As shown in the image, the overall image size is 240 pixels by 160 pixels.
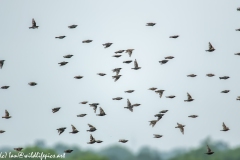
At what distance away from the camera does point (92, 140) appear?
75.2m

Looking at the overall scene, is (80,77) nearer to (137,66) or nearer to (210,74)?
(137,66)

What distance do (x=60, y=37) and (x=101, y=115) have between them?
24.7 feet

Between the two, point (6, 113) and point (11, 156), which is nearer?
point (6, 113)

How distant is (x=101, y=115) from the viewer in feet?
246

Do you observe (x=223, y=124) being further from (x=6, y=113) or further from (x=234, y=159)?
(x=234, y=159)

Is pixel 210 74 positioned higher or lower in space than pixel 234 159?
higher

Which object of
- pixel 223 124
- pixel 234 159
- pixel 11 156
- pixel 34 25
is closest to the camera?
pixel 34 25

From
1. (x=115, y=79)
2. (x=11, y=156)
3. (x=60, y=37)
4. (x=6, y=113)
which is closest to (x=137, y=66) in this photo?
(x=115, y=79)

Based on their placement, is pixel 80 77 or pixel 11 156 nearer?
pixel 80 77

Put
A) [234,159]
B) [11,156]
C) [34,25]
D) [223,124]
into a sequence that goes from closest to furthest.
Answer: [34,25] → [223,124] → [11,156] → [234,159]

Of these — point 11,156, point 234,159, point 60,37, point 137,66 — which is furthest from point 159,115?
point 234,159

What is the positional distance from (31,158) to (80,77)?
5502 cm

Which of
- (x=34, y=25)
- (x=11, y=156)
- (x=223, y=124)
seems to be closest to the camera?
(x=34, y=25)

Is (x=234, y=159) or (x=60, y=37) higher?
(x=60, y=37)
